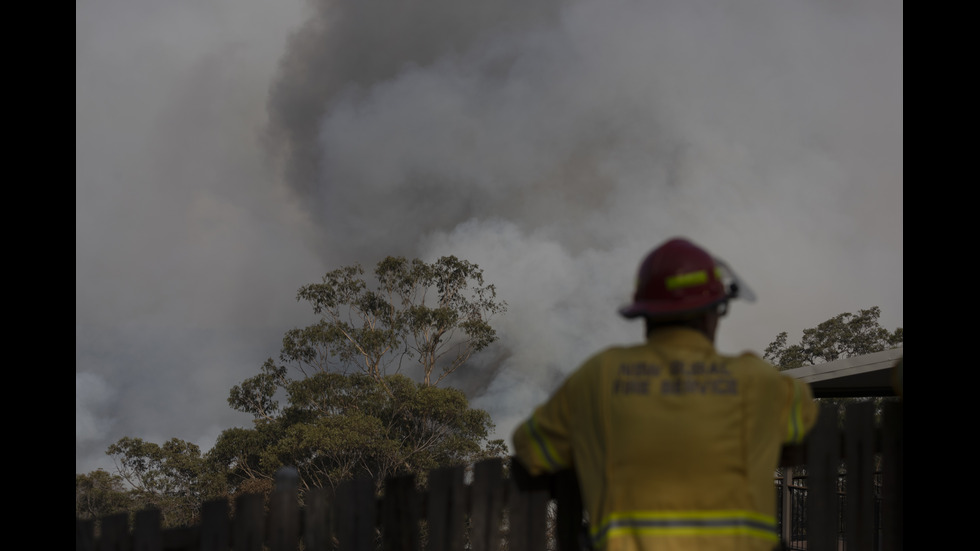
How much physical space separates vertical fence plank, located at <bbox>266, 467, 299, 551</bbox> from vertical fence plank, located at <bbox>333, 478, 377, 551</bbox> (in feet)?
0.54

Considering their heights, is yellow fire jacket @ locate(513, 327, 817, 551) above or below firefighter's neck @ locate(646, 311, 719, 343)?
below

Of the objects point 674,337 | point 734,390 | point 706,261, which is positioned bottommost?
point 734,390

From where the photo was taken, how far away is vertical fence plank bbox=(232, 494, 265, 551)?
3.04m

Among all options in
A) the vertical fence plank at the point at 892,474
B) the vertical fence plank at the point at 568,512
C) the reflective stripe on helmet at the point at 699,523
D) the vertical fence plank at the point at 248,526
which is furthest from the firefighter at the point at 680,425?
the vertical fence plank at the point at 892,474

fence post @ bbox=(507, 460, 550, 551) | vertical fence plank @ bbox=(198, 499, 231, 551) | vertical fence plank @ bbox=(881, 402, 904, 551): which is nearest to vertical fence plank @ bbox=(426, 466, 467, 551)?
fence post @ bbox=(507, 460, 550, 551)

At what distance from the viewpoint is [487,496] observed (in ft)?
10.6

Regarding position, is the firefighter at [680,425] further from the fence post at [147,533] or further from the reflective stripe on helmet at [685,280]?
the fence post at [147,533]

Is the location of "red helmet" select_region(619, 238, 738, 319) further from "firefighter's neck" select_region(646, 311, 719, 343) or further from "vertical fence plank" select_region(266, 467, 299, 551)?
"vertical fence plank" select_region(266, 467, 299, 551)

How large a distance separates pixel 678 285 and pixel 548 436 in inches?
25.4

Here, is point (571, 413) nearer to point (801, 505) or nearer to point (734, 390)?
point (734, 390)

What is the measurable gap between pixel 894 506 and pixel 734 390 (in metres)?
2.19

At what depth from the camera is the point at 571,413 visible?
252cm

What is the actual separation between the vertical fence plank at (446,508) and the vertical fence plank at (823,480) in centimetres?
156

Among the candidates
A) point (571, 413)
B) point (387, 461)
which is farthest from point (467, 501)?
point (387, 461)
